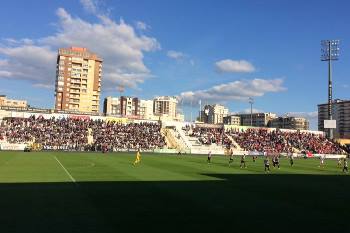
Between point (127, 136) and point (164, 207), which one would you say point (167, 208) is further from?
point (127, 136)

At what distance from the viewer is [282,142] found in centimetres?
11919

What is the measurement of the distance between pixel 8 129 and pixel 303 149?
75106 millimetres

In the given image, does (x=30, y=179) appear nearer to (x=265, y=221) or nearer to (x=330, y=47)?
(x=265, y=221)

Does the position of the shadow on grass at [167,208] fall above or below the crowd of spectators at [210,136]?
below

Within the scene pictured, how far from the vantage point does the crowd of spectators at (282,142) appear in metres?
113

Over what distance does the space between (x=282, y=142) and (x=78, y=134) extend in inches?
2210

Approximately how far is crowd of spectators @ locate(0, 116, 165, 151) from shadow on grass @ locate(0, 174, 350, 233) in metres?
65.9

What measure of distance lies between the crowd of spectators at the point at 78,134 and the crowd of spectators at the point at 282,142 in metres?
24.3

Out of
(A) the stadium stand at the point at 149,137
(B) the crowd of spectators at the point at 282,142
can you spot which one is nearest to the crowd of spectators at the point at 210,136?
(A) the stadium stand at the point at 149,137

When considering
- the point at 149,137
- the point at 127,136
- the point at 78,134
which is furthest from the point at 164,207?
the point at 149,137

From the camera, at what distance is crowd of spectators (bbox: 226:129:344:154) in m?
113

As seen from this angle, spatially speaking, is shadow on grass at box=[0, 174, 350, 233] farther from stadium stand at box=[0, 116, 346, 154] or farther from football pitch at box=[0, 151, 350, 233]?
stadium stand at box=[0, 116, 346, 154]

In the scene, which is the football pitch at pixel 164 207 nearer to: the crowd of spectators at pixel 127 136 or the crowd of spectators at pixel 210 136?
the crowd of spectators at pixel 127 136

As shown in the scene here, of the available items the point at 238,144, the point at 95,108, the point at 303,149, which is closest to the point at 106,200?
the point at 238,144
